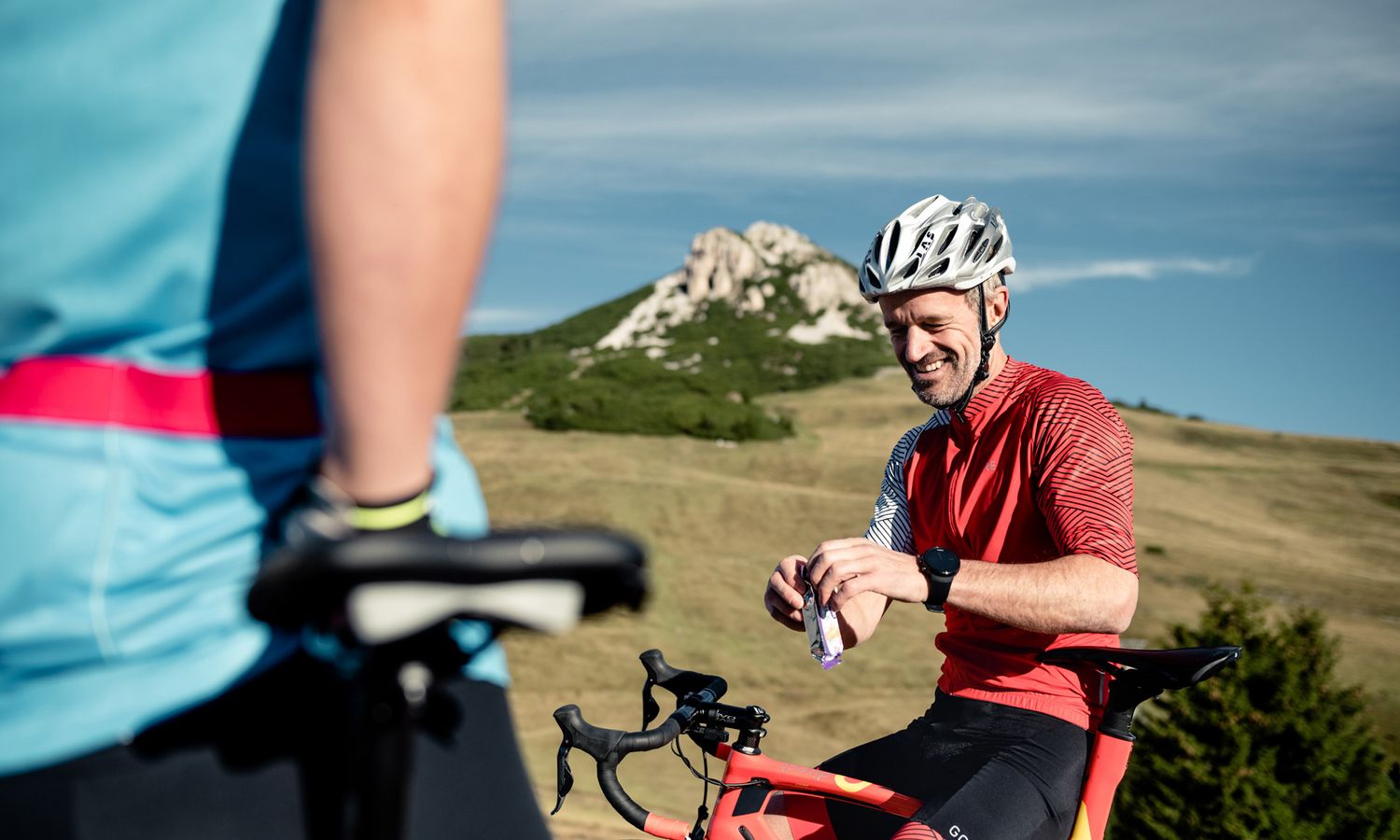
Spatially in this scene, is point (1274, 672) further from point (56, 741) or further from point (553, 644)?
point (553, 644)

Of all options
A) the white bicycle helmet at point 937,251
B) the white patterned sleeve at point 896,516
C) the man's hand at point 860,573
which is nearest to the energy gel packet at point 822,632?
the man's hand at point 860,573

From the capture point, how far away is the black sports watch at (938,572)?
3.06 metres

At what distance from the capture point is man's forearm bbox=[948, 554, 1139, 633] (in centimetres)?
318

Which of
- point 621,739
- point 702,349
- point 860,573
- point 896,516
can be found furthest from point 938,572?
point 702,349

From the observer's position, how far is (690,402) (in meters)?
42.8

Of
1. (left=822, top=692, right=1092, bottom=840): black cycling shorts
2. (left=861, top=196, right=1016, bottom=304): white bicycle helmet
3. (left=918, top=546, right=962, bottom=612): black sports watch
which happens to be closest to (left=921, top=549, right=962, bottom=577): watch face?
(left=918, top=546, right=962, bottom=612): black sports watch

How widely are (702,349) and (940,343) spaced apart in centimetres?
9660

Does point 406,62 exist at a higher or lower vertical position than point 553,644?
higher

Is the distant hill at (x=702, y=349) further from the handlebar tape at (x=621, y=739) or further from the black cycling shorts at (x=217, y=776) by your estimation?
the handlebar tape at (x=621, y=739)

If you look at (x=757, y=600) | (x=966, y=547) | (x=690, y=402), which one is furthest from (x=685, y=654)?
(x=690, y=402)

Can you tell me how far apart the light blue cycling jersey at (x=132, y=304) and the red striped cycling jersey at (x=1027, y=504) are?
2814 mm

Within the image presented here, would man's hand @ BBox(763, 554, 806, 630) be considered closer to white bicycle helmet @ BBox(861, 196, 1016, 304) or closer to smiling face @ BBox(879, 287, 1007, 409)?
smiling face @ BBox(879, 287, 1007, 409)

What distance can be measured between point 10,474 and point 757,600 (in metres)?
19.8

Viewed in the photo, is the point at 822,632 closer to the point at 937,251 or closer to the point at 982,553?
the point at 982,553
